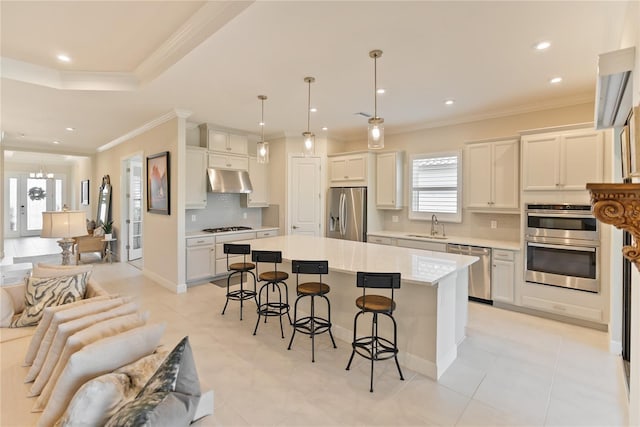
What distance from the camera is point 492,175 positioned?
4453mm

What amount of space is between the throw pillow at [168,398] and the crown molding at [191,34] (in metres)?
2.25

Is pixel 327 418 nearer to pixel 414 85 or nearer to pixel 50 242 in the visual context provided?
pixel 414 85

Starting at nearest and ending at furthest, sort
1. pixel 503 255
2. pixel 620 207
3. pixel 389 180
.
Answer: pixel 620 207 < pixel 503 255 < pixel 389 180

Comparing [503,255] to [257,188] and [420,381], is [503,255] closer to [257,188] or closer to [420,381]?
[420,381]

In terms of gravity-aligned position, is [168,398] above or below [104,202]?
below

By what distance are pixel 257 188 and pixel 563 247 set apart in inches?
195

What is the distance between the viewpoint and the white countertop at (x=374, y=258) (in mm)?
2570

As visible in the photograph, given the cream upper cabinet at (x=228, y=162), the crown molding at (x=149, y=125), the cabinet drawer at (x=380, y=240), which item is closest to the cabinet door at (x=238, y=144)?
the cream upper cabinet at (x=228, y=162)

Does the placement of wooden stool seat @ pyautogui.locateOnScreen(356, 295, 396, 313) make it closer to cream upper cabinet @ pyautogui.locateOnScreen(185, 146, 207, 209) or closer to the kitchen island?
the kitchen island

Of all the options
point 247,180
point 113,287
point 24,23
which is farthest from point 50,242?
point 24,23

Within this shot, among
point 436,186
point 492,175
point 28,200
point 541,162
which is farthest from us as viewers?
point 28,200

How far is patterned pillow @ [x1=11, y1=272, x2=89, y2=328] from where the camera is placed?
8.59 ft

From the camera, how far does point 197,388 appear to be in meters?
1.60

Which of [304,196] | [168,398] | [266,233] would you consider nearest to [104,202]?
[266,233]
